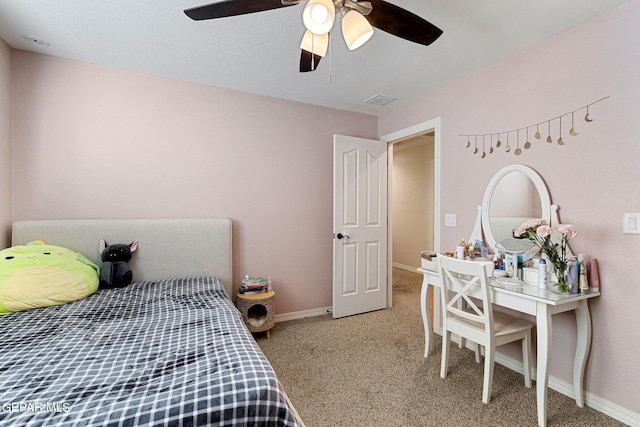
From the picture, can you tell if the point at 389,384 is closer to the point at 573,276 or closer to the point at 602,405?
the point at 602,405

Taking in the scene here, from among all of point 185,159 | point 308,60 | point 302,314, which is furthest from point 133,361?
point 302,314

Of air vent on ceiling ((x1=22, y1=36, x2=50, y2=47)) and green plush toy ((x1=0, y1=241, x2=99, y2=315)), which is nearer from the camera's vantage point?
green plush toy ((x1=0, y1=241, x2=99, y2=315))

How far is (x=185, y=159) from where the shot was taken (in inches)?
111

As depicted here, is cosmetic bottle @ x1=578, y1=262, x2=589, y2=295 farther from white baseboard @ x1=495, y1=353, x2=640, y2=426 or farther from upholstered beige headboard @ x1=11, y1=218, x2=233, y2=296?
upholstered beige headboard @ x1=11, y1=218, x2=233, y2=296

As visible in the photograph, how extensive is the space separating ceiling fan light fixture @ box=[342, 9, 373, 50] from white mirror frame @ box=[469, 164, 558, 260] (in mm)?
1615

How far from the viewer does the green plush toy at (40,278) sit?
1749mm

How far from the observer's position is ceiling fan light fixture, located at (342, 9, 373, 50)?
1.34m

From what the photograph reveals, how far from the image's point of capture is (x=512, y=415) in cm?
176

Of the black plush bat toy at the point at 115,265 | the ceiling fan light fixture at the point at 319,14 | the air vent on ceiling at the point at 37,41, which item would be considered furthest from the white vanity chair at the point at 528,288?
the air vent on ceiling at the point at 37,41

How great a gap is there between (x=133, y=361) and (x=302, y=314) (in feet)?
7.65

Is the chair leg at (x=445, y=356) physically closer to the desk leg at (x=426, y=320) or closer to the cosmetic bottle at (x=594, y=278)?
the desk leg at (x=426, y=320)

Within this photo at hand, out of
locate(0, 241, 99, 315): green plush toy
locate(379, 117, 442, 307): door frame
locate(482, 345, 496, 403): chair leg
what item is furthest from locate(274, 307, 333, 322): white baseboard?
locate(482, 345, 496, 403): chair leg

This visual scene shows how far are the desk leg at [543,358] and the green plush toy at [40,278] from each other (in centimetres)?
288

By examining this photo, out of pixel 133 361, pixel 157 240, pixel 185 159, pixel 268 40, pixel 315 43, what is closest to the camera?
pixel 133 361
